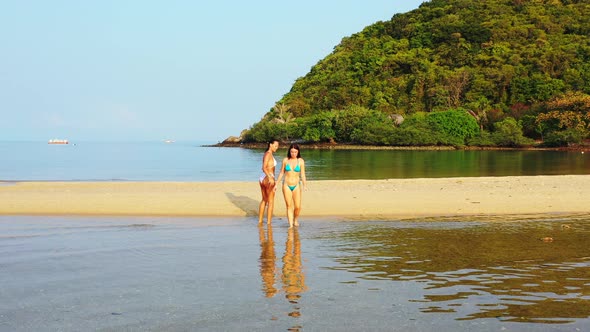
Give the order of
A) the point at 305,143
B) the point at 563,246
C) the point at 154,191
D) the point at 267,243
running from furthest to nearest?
the point at 305,143
the point at 154,191
the point at 267,243
the point at 563,246

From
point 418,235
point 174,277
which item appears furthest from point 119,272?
point 418,235

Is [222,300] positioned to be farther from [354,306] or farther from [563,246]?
[563,246]

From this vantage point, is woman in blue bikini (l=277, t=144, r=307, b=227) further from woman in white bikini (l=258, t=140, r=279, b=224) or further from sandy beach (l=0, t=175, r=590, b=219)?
sandy beach (l=0, t=175, r=590, b=219)

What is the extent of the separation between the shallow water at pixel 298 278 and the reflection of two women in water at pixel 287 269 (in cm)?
2

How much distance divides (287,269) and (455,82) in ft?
399

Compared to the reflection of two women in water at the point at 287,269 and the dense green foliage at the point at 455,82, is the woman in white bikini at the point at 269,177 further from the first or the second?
the dense green foliage at the point at 455,82

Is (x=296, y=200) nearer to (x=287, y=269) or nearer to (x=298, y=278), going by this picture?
(x=287, y=269)

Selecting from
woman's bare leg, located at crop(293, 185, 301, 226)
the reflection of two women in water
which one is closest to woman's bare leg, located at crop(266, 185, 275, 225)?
woman's bare leg, located at crop(293, 185, 301, 226)

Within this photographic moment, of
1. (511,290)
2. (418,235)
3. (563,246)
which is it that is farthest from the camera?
(418,235)

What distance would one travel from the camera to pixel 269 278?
29.9 ft

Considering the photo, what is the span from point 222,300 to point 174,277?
168 centimetres

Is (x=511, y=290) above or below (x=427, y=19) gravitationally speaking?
below

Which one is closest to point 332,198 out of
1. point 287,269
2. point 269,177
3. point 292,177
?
point 269,177

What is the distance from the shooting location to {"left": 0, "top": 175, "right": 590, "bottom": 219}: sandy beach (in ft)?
59.5
